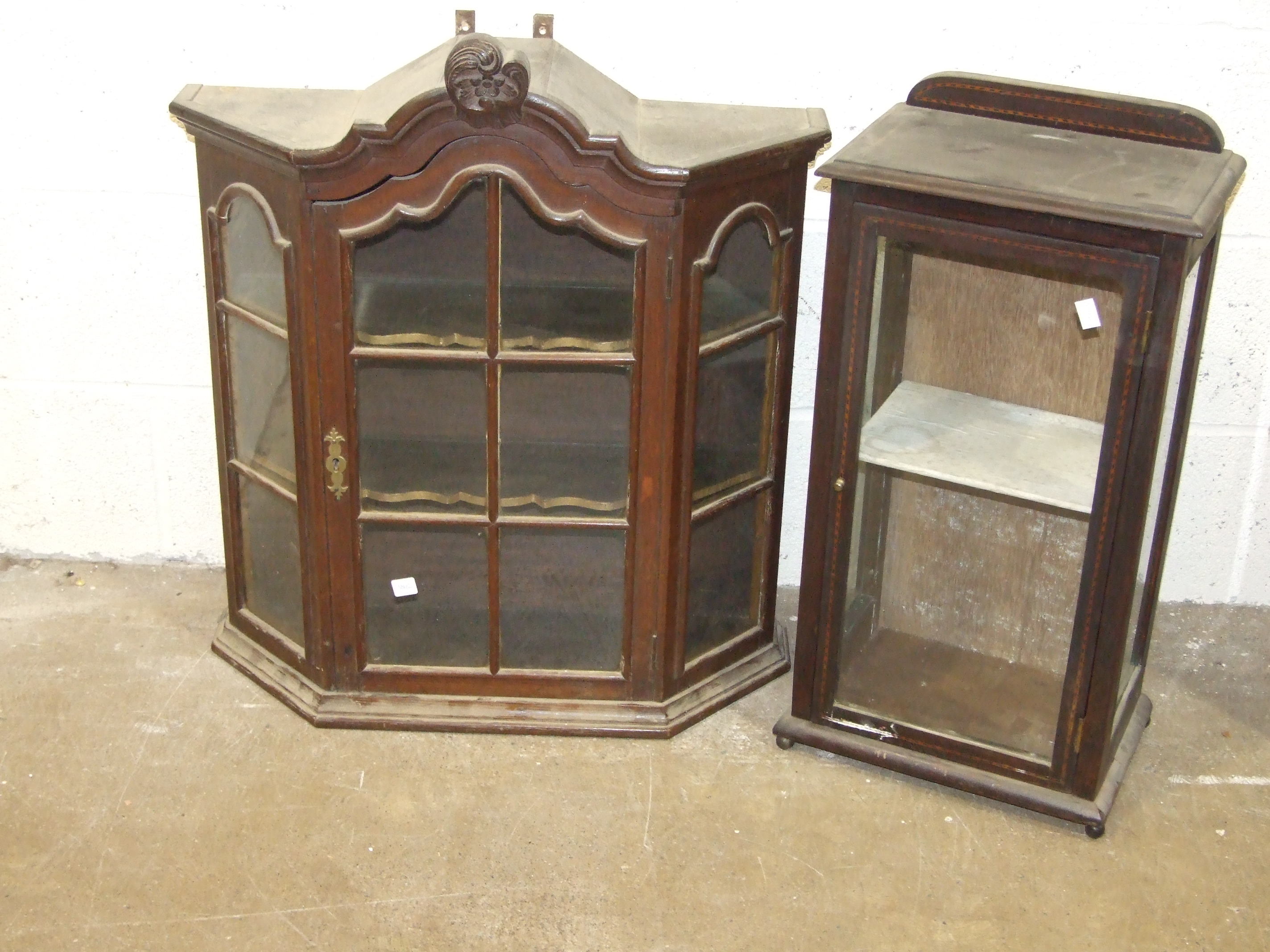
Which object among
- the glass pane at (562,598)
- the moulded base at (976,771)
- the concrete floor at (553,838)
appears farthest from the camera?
the glass pane at (562,598)

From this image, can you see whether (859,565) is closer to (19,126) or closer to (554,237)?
(554,237)

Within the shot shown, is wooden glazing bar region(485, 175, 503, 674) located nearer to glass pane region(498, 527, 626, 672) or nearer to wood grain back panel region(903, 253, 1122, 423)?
glass pane region(498, 527, 626, 672)

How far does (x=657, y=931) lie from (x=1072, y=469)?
1.01 meters

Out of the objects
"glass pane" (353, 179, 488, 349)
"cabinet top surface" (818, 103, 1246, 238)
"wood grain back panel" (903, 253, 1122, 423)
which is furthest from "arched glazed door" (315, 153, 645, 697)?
"wood grain back panel" (903, 253, 1122, 423)

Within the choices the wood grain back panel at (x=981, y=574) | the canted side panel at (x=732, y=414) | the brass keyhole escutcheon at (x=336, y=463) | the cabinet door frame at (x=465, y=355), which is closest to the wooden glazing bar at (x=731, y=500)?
the canted side panel at (x=732, y=414)

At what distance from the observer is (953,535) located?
2854 mm

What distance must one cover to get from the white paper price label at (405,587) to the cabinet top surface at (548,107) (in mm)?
774

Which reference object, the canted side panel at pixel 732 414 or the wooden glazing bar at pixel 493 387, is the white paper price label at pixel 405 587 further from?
the canted side panel at pixel 732 414

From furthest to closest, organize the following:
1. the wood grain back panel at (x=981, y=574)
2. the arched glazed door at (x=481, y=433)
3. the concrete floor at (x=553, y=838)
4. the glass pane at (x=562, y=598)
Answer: the wood grain back panel at (x=981, y=574) < the glass pane at (x=562, y=598) < the arched glazed door at (x=481, y=433) < the concrete floor at (x=553, y=838)

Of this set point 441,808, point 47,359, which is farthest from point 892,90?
point 47,359

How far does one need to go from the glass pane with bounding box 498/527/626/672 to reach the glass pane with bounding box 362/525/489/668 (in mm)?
44

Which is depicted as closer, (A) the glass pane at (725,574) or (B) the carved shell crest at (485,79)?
(B) the carved shell crest at (485,79)

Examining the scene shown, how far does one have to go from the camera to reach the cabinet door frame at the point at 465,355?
2365mm

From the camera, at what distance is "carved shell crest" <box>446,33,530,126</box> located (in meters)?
2.23
